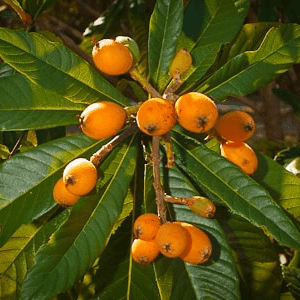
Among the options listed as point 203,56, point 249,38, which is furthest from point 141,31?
point 203,56

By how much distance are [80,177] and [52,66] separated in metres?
0.27

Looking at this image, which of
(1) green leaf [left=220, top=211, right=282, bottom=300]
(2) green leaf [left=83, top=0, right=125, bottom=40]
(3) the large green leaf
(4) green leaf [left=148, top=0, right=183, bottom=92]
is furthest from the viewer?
(2) green leaf [left=83, top=0, right=125, bottom=40]

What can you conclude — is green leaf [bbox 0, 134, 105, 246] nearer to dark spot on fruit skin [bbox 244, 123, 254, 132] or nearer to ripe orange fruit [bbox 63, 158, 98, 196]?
ripe orange fruit [bbox 63, 158, 98, 196]

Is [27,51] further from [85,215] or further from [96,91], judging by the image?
[85,215]

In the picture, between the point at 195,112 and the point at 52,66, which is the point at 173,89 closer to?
the point at 195,112

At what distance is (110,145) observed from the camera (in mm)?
944

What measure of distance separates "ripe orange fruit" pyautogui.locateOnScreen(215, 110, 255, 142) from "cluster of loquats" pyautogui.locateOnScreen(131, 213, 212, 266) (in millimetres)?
200

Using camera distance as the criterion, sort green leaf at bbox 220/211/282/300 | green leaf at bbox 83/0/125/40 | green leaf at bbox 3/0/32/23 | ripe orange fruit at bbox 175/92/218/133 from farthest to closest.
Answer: green leaf at bbox 83/0/125/40 → green leaf at bbox 3/0/32/23 → green leaf at bbox 220/211/282/300 → ripe orange fruit at bbox 175/92/218/133

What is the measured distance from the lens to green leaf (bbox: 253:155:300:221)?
42.9 inches

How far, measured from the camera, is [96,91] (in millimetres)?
1034

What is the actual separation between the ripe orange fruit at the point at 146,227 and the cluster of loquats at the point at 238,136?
21cm

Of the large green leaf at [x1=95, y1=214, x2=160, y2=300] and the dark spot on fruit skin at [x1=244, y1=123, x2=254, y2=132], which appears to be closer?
the dark spot on fruit skin at [x1=244, y1=123, x2=254, y2=132]

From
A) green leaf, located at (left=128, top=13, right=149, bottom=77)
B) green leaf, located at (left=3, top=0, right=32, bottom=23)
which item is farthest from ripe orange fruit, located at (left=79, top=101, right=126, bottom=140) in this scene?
green leaf, located at (left=128, top=13, right=149, bottom=77)

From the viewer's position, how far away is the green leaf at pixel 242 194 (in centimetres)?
84
